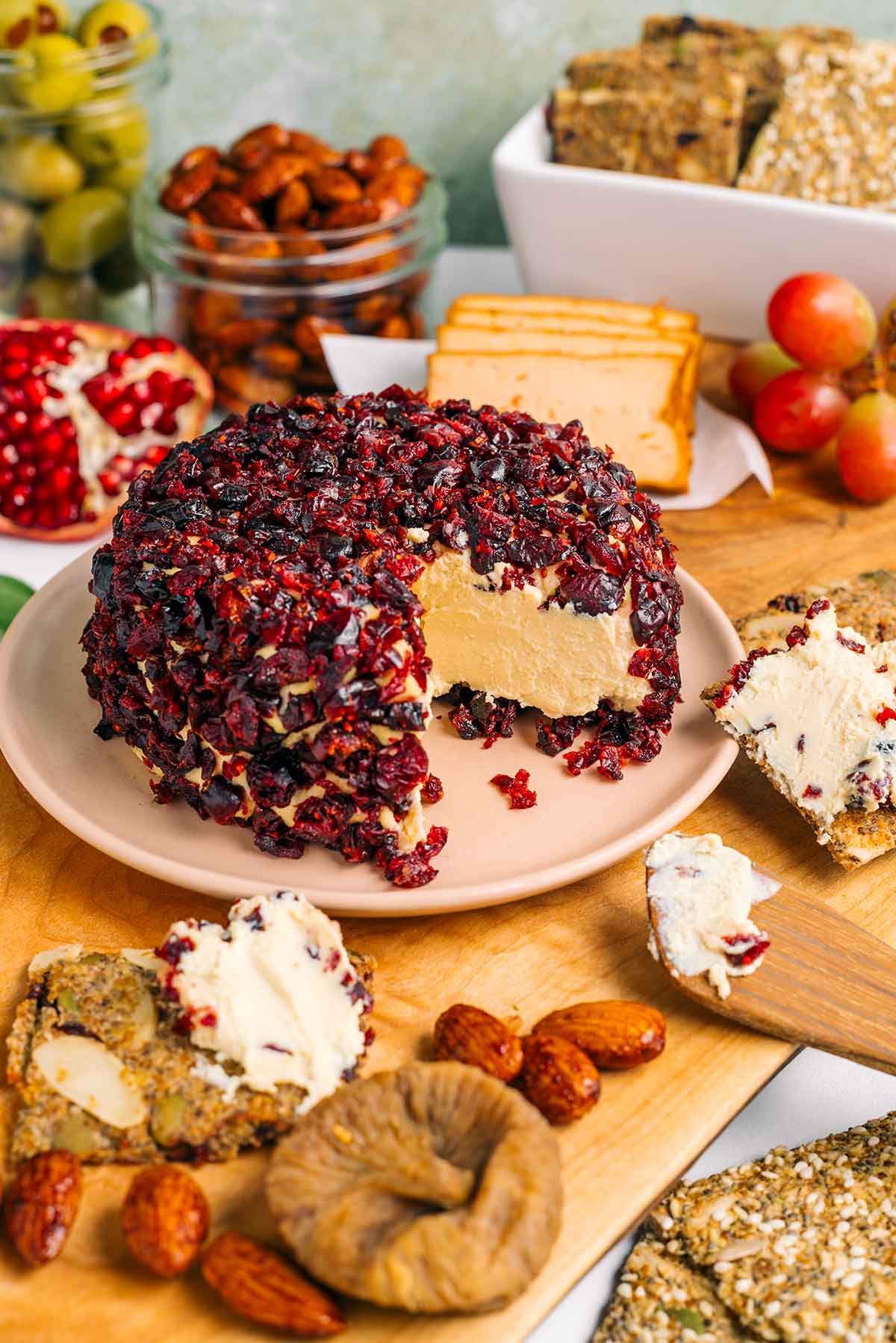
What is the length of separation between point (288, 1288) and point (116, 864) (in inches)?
46.6

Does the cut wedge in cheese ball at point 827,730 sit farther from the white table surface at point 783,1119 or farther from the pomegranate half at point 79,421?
the pomegranate half at point 79,421

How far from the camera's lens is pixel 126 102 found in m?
5.18

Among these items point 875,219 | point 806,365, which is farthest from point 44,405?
point 875,219

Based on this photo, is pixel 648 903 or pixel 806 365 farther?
pixel 806 365

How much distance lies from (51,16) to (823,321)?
293cm

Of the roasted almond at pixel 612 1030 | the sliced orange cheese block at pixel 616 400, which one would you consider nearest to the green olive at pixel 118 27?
the sliced orange cheese block at pixel 616 400

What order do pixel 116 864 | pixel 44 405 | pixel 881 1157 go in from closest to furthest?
pixel 881 1157, pixel 116 864, pixel 44 405

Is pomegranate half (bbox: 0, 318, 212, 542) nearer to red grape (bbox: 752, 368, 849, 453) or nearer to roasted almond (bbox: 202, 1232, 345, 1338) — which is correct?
red grape (bbox: 752, 368, 849, 453)

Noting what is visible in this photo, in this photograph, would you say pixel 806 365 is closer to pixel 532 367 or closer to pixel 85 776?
pixel 532 367

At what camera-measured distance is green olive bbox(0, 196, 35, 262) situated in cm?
523

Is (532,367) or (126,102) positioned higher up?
(126,102)

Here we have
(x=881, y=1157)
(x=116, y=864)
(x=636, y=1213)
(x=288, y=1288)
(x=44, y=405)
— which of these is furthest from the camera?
(x=44, y=405)

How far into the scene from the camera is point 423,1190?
227 centimetres

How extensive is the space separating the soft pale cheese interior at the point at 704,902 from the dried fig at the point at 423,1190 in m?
0.55
